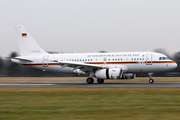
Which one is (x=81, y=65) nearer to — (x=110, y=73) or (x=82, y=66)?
Result: (x=82, y=66)

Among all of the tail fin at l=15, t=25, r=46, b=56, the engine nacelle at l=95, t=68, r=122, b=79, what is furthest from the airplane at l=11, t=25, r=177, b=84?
the tail fin at l=15, t=25, r=46, b=56

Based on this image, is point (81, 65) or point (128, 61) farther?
point (128, 61)

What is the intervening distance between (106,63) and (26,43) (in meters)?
11.8

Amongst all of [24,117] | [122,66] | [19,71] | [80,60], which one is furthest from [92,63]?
[19,71]

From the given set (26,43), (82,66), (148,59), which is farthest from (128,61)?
(26,43)

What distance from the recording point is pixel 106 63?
31.4 meters

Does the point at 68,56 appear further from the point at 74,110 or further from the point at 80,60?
the point at 74,110

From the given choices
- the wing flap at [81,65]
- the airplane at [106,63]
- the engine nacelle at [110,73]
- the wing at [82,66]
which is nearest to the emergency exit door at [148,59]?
the airplane at [106,63]

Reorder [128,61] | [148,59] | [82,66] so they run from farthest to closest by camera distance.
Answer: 1. [128,61]
2. [148,59]
3. [82,66]

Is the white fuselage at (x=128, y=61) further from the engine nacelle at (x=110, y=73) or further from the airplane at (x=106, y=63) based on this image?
the engine nacelle at (x=110, y=73)

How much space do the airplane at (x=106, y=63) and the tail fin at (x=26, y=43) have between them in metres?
0.74

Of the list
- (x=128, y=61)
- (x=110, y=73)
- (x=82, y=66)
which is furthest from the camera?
(x=128, y=61)

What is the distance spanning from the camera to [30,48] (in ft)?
115

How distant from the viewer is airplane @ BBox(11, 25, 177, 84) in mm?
29350
